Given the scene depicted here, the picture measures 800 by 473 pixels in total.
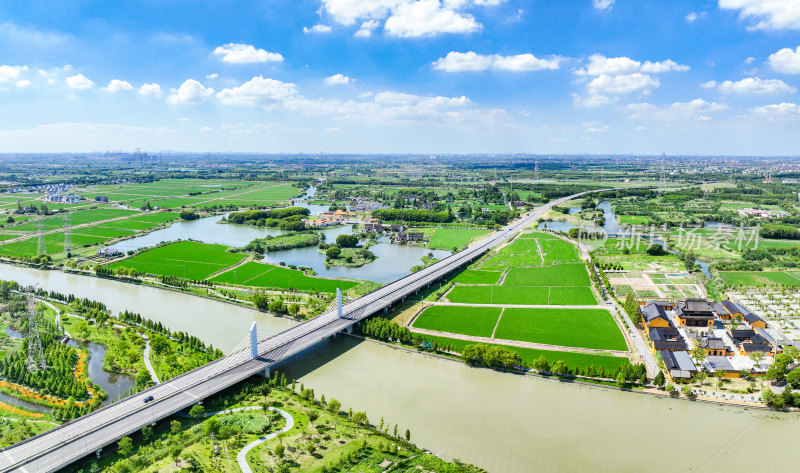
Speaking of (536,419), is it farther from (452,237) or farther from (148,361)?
(452,237)

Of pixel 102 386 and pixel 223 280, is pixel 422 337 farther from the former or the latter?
pixel 223 280

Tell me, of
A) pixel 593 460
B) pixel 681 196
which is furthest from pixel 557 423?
pixel 681 196

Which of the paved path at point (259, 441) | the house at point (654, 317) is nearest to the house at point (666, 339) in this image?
the house at point (654, 317)

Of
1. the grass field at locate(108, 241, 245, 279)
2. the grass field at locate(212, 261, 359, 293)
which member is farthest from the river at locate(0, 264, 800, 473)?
the grass field at locate(108, 241, 245, 279)

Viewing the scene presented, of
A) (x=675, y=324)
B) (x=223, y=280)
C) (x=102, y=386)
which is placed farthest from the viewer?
(x=223, y=280)

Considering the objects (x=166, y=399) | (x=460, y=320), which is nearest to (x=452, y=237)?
(x=460, y=320)

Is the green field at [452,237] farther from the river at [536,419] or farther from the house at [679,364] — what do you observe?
the house at [679,364]
